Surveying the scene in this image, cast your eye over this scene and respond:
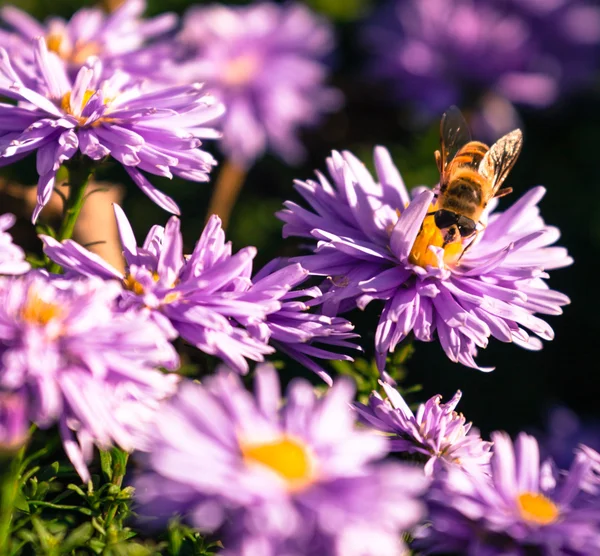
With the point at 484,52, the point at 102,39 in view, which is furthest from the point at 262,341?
the point at 484,52

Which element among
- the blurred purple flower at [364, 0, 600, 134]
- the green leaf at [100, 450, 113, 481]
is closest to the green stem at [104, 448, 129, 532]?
the green leaf at [100, 450, 113, 481]

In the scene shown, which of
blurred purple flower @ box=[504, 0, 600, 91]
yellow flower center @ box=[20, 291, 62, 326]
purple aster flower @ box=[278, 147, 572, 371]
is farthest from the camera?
blurred purple flower @ box=[504, 0, 600, 91]

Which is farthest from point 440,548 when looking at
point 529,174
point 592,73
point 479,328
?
point 592,73

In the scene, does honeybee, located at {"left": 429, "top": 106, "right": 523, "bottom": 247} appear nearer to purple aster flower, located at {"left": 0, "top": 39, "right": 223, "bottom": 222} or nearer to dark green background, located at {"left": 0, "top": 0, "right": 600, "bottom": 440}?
purple aster flower, located at {"left": 0, "top": 39, "right": 223, "bottom": 222}

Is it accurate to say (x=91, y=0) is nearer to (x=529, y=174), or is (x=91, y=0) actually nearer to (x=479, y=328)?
(x=529, y=174)

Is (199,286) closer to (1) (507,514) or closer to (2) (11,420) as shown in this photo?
(2) (11,420)

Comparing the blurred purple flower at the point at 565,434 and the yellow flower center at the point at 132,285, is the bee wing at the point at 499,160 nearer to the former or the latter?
the yellow flower center at the point at 132,285
